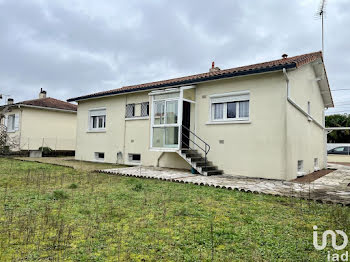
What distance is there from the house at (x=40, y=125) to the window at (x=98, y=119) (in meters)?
7.18

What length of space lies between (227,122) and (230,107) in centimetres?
72

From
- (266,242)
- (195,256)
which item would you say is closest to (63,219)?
(195,256)

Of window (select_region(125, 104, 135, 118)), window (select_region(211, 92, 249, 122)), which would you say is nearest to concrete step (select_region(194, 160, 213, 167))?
window (select_region(211, 92, 249, 122))

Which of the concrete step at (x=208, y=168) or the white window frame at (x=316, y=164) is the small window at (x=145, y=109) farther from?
the white window frame at (x=316, y=164)

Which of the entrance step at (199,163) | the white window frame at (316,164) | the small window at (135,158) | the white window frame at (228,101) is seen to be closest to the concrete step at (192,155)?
the entrance step at (199,163)

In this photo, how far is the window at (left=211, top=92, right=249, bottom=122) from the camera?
34.7 ft

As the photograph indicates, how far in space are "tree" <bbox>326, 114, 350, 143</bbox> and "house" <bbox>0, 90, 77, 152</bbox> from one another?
121ft

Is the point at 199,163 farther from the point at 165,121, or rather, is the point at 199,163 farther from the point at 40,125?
the point at 40,125

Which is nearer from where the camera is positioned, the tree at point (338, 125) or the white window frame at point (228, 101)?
the white window frame at point (228, 101)

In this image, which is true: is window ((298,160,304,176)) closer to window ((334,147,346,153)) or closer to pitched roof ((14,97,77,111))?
window ((334,147,346,153))

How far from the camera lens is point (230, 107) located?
11062 millimetres

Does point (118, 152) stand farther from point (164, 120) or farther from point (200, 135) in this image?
point (200, 135)

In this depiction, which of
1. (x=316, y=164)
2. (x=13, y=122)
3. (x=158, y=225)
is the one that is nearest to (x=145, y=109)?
(x=158, y=225)

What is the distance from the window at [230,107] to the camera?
10.6m
